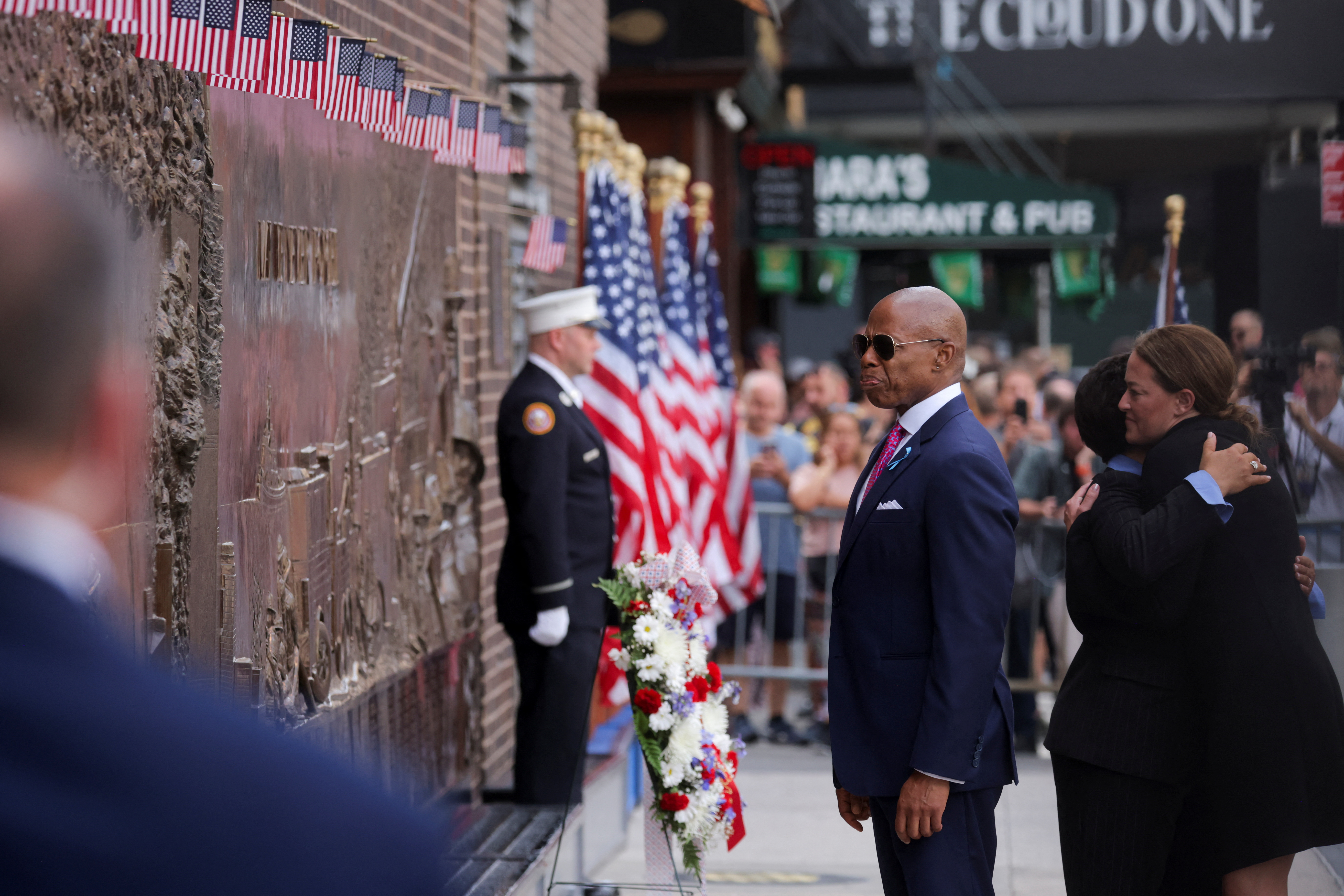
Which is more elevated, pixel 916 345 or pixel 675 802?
pixel 916 345

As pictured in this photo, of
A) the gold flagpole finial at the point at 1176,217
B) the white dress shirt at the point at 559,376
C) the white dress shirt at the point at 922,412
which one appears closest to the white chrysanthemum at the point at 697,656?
the white dress shirt at the point at 922,412

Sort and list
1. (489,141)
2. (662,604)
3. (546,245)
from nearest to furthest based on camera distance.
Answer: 1. (662,604)
2. (489,141)
3. (546,245)

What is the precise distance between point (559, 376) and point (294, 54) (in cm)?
261

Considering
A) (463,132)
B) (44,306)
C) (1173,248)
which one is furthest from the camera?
(1173,248)

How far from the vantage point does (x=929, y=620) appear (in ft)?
11.7

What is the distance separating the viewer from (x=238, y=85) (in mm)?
3496

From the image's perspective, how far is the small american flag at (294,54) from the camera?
3.43m

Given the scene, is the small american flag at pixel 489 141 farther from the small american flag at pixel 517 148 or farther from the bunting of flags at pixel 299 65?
the small american flag at pixel 517 148

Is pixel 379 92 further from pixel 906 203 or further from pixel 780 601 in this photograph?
pixel 906 203

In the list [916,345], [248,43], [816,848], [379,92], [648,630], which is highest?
[379,92]

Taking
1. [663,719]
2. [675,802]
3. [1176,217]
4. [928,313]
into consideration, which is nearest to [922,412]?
[928,313]

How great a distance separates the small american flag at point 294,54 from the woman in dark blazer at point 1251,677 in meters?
2.29

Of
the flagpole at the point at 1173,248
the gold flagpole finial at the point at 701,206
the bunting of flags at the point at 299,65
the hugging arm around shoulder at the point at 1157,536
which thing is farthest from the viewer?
the gold flagpole finial at the point at 701,206

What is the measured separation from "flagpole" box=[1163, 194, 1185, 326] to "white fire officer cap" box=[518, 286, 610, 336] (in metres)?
2.43
